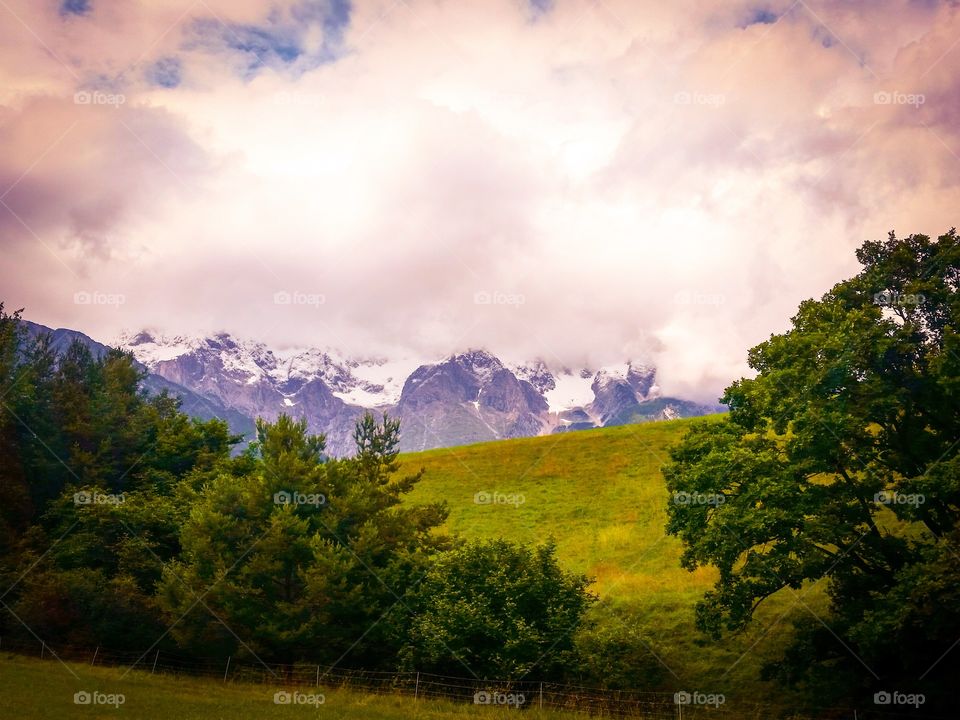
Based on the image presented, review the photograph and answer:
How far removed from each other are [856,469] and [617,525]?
120 ft

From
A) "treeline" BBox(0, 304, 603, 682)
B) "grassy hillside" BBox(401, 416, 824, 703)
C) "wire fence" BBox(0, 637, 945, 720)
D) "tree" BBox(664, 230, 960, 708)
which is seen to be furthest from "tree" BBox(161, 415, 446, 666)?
"tree" BBox(664, 230, 960, 708)

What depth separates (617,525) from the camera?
63.9 meters

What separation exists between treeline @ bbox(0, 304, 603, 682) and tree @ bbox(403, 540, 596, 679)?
8 cm

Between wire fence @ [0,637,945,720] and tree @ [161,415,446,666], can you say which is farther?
tree @ [161,415,446,666]

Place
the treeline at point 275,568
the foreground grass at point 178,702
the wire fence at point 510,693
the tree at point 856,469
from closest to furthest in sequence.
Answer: the foreground grass at point 178,702 → the tree at point 856,469 → the wire fence at point 510,693 → the treeline at point 275,568

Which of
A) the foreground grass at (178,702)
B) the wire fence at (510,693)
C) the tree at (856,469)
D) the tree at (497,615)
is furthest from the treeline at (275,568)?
the tree at (856,469)

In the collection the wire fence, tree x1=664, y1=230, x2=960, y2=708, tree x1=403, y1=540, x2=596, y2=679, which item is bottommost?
the wire fence

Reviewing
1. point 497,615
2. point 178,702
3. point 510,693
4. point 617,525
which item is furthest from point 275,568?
point 617,525

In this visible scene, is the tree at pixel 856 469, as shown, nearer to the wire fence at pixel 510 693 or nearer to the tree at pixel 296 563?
the wire fence at pixel 510 693

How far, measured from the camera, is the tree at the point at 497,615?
32.7 metres

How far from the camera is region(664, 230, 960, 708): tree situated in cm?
2755

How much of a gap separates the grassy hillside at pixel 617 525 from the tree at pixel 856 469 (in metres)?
5.33

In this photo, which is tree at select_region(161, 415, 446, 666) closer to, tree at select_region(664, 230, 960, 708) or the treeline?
the treeline

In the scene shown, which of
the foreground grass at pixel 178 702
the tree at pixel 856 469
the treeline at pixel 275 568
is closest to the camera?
the foreground grass at pixel 178 702
